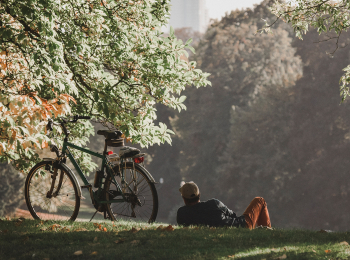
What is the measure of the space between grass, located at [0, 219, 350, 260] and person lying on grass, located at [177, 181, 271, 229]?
0.23 meters

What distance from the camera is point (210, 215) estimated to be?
18.3 feet

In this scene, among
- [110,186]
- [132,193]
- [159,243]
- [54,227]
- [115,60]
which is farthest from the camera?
[115,60]

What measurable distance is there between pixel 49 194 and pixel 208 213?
2.42 metres

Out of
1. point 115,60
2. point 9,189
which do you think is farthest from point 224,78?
point 115,60

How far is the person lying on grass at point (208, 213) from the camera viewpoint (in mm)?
5547

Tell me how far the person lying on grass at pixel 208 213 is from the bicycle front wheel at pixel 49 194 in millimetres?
1531

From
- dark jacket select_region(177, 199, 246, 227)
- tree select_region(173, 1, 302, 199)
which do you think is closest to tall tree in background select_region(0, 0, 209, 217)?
dark jacket select_region(177, 199, 246, 227)

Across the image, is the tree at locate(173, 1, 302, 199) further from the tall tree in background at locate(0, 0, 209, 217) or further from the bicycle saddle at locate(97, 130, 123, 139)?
the bicycle saddle at locate(97, 130, 123, 139)

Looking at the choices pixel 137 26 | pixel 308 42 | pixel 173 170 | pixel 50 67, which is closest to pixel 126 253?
pixel 50 67

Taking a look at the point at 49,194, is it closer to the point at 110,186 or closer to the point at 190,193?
the point at 110,186

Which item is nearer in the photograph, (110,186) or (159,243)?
(159,243)

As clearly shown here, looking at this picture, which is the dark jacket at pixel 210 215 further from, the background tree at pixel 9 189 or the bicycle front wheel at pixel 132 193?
the background tree at pixel 9 189

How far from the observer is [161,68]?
697cm

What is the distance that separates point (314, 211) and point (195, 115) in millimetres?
14794
